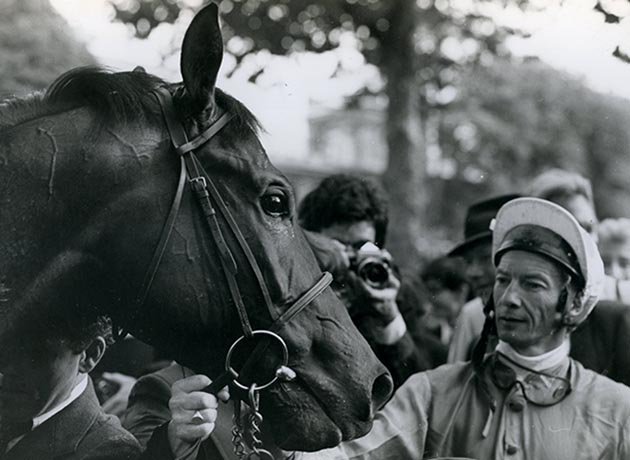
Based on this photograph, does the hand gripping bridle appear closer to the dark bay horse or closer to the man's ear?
the dark bay horse

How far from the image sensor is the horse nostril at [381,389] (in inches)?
83.4

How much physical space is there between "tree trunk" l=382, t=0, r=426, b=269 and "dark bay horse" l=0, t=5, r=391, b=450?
6115 millimetres

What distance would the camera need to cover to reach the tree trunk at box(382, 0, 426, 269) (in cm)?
848

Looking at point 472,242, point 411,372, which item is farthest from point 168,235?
point 472,242

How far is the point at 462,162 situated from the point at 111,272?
1293 centimetres

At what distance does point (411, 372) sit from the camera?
3350 millimetres

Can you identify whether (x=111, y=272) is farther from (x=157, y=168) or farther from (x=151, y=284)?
(x=157, y=168)

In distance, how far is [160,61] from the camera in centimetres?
345

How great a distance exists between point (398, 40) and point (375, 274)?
4.34 meters

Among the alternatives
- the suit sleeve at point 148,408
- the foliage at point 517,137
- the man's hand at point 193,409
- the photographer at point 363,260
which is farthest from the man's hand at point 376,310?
the foliage at point 517,137

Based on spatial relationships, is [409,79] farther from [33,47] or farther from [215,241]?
[215,241]

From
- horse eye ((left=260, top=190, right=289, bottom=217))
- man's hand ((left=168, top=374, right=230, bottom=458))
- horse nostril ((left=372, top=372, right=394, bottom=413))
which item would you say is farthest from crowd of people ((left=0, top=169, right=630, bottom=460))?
horse eye ((left=260, top=190, right=289, bottom=217))

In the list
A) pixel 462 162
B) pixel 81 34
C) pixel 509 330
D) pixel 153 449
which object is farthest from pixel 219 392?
pixel 462 162

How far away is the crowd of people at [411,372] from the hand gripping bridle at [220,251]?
0.33 ft
